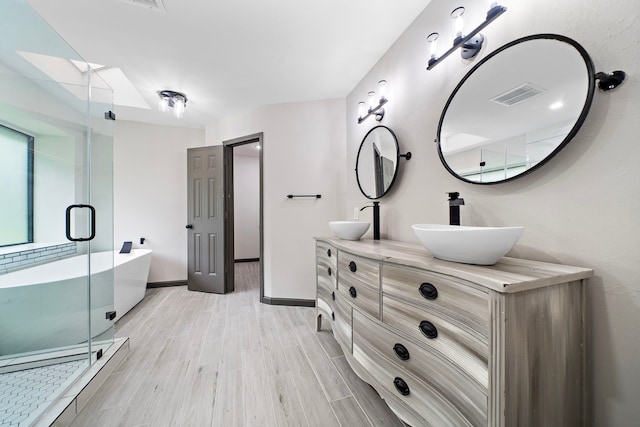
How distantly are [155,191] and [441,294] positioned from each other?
3962 mm

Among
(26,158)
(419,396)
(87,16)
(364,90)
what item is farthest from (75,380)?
(364,90)

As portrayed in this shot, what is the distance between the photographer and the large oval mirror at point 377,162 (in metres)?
1.73

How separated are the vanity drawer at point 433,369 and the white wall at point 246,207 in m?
4.42

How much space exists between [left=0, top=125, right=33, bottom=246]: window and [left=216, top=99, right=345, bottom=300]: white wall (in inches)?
75.7

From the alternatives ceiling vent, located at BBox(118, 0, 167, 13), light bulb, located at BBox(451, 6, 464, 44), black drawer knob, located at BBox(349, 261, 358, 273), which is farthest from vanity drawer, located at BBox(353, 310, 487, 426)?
ceiling vent, located at BBox(118, 0, 167, 13)

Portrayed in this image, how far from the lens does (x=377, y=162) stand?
1.93 meters

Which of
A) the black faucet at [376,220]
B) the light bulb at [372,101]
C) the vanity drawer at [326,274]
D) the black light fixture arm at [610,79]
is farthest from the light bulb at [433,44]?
the vanity drawer at [326,274]

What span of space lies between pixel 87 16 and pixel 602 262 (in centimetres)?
301

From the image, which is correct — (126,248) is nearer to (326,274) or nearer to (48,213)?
(48,213)

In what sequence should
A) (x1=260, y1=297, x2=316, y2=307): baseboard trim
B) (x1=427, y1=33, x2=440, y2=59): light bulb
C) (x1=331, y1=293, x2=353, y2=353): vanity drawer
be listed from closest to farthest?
(x1=427, y1=33, x2=440, y2=59): light bulb, (x1=331, y1=293, x2=353, y2=353): vanity drawer, (x1=260, y1=297, x2=316, y2=307): baseboard trim

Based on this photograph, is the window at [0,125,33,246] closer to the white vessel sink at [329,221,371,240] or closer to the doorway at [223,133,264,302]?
the white vessel sink at [329,221,371,240]

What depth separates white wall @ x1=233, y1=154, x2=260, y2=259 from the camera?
16.9 feet

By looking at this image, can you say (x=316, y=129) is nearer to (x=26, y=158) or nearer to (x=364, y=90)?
(x=364, y=90)

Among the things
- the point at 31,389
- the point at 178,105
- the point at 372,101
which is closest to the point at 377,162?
the point at 372,101
